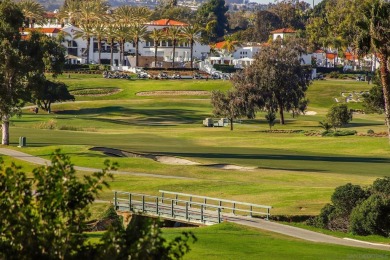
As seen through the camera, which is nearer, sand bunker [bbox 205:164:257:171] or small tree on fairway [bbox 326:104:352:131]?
sand bunker [bbox 205:164:257:171]

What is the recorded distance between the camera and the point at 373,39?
52.2 meters

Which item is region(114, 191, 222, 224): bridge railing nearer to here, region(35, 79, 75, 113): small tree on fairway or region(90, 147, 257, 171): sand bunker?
region(90, 147, 257, 171): sand bunker

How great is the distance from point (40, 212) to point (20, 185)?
615mm

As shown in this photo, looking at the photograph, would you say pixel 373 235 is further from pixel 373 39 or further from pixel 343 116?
pixel 343 116

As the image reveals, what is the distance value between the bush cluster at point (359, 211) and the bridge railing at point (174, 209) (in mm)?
4398

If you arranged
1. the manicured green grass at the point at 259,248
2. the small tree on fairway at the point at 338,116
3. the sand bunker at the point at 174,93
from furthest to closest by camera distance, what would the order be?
1. the sand bunker at the point at 174,93
2. the small tree on fairway at the point at 338,116
3. the manicured green grass at the point at 259,248

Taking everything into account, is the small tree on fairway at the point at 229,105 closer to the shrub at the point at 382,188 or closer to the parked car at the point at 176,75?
the parked car at the point at 176,75

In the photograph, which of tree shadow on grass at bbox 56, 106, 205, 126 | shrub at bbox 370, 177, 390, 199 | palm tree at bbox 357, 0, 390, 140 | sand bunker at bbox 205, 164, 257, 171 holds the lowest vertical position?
tree shadow on grass at bbox 56, 106, 205, 126

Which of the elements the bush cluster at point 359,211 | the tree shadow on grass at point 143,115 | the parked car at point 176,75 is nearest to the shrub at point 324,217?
the bush cluster at point 359,211

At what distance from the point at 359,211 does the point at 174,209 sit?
8.39 metres

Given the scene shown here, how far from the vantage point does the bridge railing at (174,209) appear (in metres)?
40.4

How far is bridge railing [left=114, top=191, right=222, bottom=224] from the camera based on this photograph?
40.4m

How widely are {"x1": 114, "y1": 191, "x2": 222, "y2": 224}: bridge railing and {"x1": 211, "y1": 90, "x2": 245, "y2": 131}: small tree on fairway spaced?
63283mm

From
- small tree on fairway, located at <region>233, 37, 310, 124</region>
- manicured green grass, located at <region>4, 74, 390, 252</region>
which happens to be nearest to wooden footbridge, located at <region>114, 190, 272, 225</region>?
manicured green grass, located at <region>4, 74, 390, 252</region>
